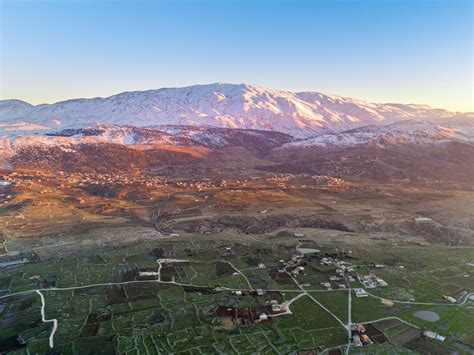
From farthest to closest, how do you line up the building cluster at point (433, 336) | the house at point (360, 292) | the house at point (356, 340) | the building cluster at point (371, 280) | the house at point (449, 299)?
the building cluster at point (371, 280) → the house at point (360, 292) → the house at point (449, 299) → the building cluster at point (433, 336) → the house at point (356, 340)

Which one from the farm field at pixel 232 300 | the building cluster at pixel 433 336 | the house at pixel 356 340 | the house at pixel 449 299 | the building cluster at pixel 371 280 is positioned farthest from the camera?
the building cluster at pixel 371 280

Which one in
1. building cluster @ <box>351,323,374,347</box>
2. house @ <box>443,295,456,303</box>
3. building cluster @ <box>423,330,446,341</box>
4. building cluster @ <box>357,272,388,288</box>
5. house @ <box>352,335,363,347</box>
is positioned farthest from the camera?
building cluster @ <box>357,272,388,288</box>

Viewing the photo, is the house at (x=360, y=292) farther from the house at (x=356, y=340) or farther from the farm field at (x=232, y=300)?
the house at (x=356, y=340)

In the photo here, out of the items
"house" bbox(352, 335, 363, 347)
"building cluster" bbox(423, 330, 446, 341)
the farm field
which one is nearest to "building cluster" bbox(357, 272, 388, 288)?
the farm field

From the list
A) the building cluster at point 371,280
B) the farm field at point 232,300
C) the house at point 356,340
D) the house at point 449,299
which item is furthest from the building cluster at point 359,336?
the house at point 449,299

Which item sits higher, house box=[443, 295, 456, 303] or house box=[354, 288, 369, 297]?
house box=[354, 288, 369, 297]

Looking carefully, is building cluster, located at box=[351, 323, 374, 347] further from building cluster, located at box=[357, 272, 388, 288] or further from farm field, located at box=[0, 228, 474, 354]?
building cluster, located at box=[357, 272, 388, 288]

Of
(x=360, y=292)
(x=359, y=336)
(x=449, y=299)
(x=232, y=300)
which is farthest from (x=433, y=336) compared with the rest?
(x=232, y=300)

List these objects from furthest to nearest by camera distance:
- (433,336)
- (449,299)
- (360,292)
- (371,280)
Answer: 1. (371,280)
2. (360,292)
3. (449,299)
4. (433,336)

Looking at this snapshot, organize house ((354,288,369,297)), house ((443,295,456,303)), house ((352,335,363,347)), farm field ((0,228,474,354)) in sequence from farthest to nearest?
house ((354,288,369,297)), house ((443,295,456,303)), farm field ((0,228,474,354)), house ((352,335,363,347))

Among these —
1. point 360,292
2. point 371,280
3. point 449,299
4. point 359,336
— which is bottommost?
point 449,299

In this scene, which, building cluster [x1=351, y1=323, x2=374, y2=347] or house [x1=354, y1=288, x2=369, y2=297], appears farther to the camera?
house [x1=354, y1=288, x2=369, y2=297]

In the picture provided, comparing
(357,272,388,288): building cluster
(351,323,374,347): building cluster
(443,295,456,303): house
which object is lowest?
(443,295,456,303): house

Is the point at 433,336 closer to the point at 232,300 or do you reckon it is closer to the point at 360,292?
the point at 360,292
